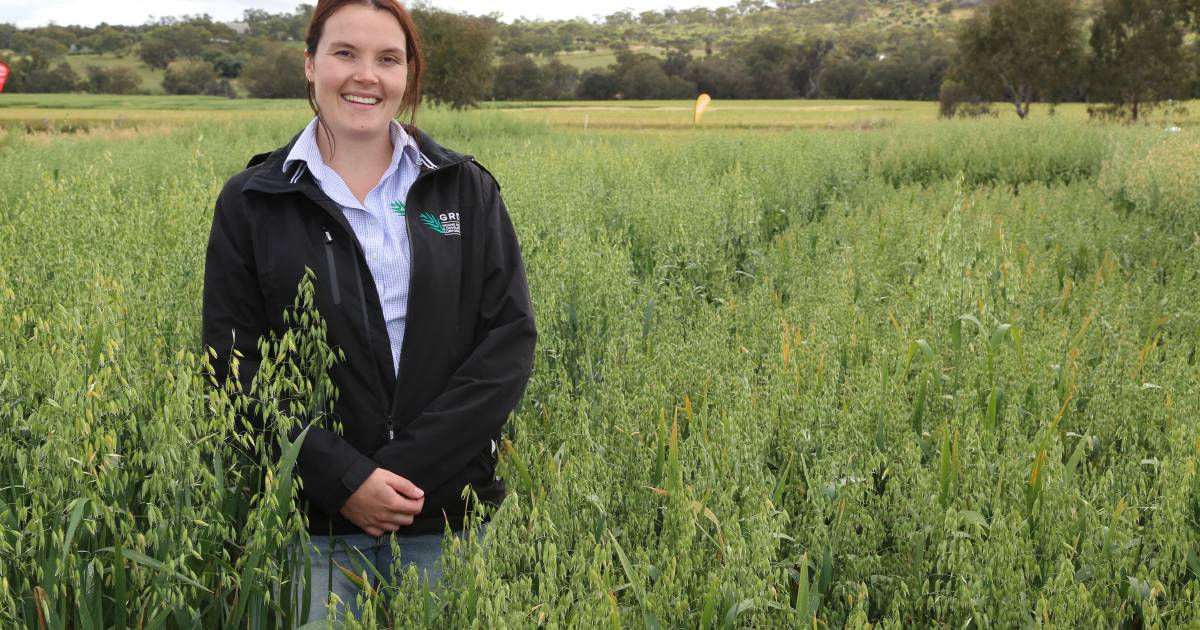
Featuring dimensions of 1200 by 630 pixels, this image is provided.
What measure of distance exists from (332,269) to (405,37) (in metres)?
0.71

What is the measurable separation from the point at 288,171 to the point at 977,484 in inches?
78.1

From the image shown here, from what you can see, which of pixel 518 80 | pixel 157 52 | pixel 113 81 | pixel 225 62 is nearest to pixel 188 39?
pixel 157 52

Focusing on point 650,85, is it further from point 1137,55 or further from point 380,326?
point 380,326

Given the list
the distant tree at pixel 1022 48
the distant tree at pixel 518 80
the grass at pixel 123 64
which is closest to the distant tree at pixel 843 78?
the distant tree at pixel 518 80

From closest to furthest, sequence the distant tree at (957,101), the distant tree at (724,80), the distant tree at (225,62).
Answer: the distant tree at (957,101)
the distant tree at (225,62)
the distant tree at (724,80)

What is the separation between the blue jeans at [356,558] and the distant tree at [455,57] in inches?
1141

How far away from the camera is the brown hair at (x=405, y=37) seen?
91.7 inches

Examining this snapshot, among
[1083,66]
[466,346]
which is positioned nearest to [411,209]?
[466,346]

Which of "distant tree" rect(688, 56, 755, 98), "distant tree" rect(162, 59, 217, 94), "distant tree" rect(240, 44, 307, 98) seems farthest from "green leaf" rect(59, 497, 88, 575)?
"distant tree" rect(688, 56, 755, 98)

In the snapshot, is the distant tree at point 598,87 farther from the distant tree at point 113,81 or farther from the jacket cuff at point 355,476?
the jacket cuff at point 355,476

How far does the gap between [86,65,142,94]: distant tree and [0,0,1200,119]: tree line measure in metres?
0.11

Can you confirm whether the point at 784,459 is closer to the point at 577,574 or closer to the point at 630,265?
the point at 577,574

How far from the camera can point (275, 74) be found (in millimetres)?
53625

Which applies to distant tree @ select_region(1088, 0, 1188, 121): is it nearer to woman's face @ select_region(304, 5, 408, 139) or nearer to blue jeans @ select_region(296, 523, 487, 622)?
woman's face @ select_region(304, 5, 408, 139)
